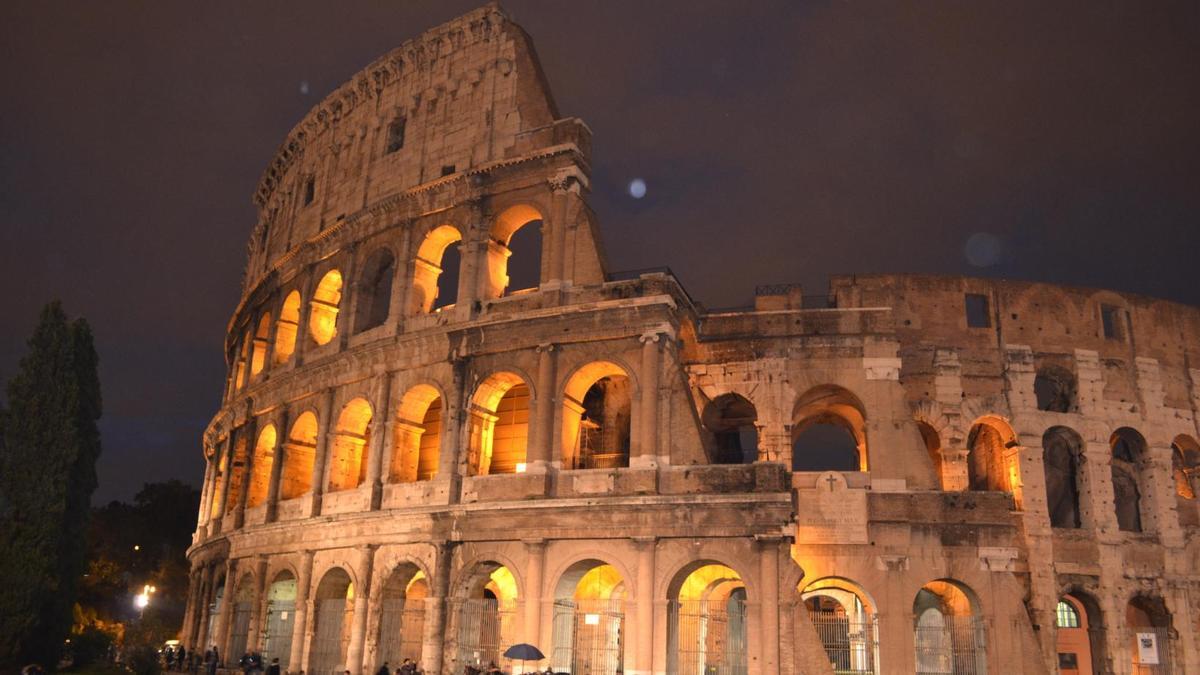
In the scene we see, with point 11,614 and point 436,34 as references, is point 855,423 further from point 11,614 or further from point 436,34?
point 11,614

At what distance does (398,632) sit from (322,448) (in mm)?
4720

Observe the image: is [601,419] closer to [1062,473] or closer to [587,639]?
[587,639]

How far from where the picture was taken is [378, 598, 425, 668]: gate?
62.0 ft

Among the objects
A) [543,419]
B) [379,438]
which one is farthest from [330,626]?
[543,419]

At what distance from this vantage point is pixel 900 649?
18.1 metres

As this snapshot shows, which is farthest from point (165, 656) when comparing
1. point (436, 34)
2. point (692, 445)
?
point (436, 34)

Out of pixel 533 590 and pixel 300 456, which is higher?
pixel 300 456

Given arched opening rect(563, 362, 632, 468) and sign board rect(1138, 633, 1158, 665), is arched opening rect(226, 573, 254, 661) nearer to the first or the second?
arched opening rect(563, 362, 632, 468)

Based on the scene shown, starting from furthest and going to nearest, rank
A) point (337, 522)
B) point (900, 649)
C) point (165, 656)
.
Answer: point (165, 656), point (337, 522), point (900, 649)

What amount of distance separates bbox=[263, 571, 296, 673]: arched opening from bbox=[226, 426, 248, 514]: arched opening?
3.08 m

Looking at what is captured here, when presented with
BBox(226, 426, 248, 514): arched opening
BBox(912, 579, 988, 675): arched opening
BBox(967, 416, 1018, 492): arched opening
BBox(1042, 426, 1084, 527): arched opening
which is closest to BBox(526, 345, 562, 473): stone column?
BBox(912, 579, 988, 675): arched opening

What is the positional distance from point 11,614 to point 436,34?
50.5 feet

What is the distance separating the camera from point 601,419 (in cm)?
2088

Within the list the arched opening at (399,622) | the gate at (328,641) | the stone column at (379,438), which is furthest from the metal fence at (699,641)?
the gate at (328,641)
